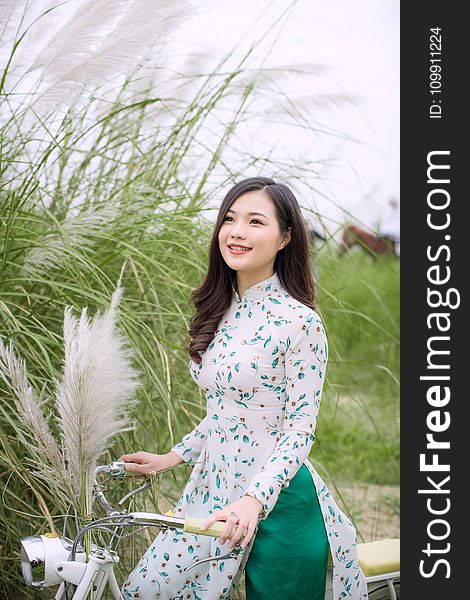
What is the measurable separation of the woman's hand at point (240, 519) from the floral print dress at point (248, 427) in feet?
0.39

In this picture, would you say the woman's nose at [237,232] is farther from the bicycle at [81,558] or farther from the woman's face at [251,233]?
the bicycle at [81,558]

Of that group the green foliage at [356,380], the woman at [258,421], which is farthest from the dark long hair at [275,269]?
the green foliage at [356,380]

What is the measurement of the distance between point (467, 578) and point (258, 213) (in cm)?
102

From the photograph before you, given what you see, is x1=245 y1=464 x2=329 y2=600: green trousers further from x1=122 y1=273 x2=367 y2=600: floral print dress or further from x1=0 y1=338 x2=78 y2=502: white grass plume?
x1=0 y1=338 x2=78 y2=502: white grass plume

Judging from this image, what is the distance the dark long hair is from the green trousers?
36 centimetres

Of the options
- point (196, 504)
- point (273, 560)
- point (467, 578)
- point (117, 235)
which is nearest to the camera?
point (273, 560)

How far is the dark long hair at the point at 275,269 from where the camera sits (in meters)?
2.04

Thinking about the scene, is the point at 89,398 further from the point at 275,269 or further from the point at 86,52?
the point at 86,52

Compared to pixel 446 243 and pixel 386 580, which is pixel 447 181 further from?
pixel 386 580

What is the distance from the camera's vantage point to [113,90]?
3.05 metres

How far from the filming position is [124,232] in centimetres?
291

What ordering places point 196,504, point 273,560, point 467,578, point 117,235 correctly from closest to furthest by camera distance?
point 273,560 → point 196,504 → point 467,578 → point 117,235

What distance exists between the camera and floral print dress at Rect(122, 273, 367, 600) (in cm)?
189

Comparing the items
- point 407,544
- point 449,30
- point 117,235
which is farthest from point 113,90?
point 407,544
